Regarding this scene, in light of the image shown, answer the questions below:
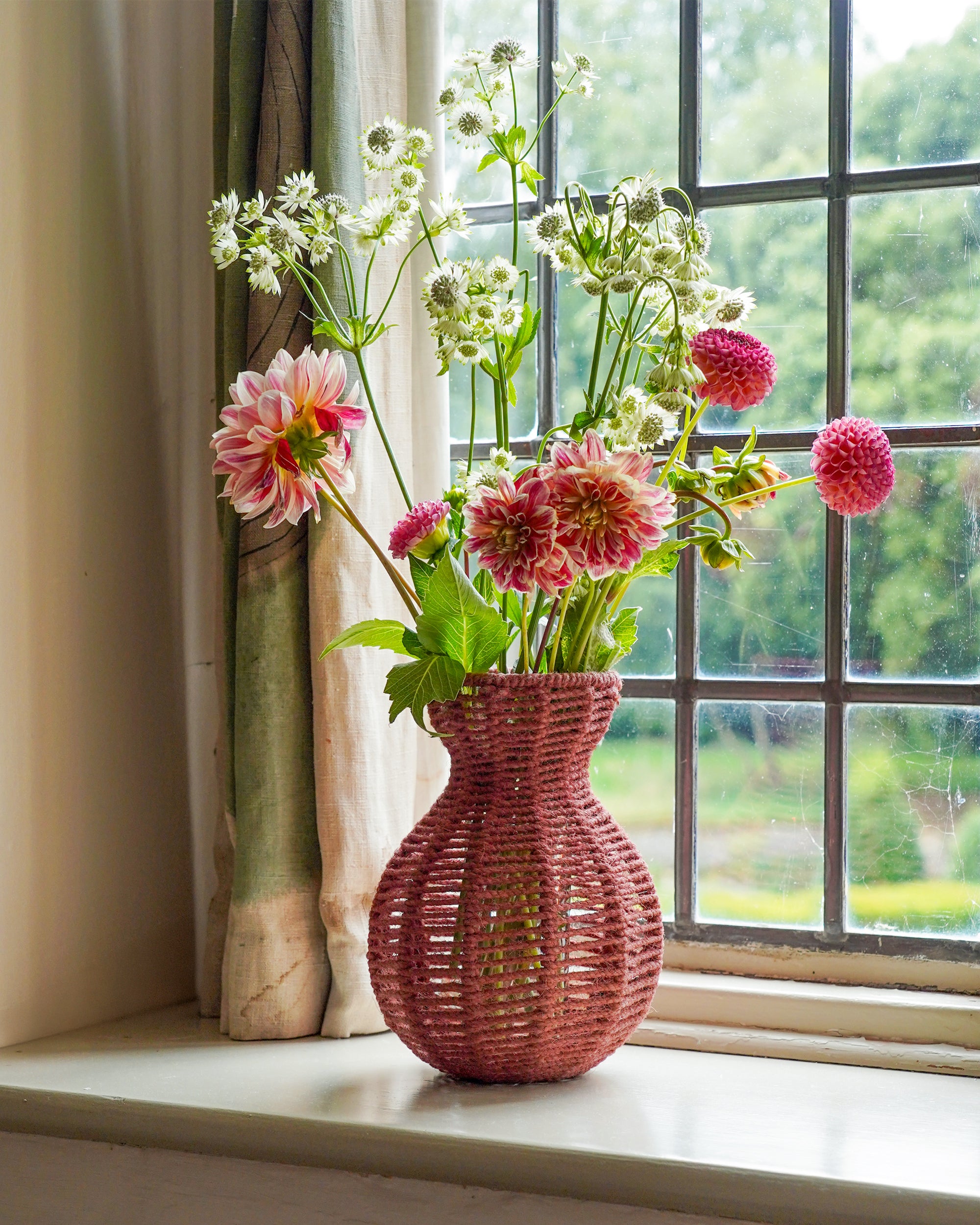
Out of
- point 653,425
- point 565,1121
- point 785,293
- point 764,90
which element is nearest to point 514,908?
point 565,1121

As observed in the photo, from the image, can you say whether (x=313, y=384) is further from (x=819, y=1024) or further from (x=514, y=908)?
(x=819, y=1024)

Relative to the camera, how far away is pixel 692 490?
0.97 metres

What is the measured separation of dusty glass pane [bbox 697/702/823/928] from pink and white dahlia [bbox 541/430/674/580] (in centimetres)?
51

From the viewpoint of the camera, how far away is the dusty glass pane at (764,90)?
1.29m

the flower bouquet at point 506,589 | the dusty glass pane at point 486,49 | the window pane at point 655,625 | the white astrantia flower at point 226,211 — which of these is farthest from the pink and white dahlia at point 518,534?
the dusty glass pane at point 486,49

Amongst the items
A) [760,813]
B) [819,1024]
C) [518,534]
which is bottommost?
[819,1024]

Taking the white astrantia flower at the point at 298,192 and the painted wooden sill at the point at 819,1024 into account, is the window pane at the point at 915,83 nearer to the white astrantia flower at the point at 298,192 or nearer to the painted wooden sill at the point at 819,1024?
the white astrantia flower at the point at 298,192

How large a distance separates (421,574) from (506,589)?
14 centimetres

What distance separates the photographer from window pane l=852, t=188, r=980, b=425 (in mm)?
1236

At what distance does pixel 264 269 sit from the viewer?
0.96m

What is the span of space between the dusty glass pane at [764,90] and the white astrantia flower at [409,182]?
492 millimetres

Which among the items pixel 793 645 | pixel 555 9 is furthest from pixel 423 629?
pixel 555 9

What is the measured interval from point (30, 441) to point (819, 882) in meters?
0.92

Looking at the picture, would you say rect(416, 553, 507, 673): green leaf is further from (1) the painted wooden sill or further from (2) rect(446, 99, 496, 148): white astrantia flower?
(1) the painted wooden sill
